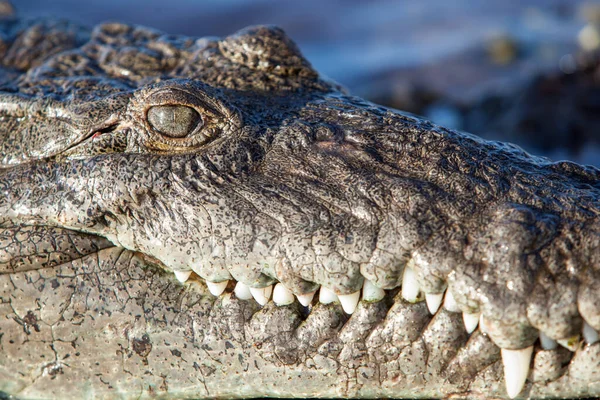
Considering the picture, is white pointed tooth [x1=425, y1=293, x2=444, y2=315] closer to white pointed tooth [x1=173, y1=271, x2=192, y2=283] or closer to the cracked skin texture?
the cracked skin texture

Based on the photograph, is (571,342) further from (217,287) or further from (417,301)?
(217,287)

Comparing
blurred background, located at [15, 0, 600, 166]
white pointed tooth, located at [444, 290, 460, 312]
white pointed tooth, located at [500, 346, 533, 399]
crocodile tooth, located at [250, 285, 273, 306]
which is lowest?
white pointed tooth, located at [500, 346, 533, 399]

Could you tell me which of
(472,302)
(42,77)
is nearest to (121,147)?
(42,77)

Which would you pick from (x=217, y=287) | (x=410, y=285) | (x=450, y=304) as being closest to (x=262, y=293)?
(x=217, y=287)

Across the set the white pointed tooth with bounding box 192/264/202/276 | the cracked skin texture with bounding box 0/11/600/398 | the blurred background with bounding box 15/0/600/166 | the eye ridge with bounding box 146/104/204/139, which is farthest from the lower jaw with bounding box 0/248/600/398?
the blurred background with bounding box 15/0/600/166

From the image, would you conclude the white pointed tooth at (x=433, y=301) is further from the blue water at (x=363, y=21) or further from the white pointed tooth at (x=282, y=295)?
the blue water at (x=363, y=21)
